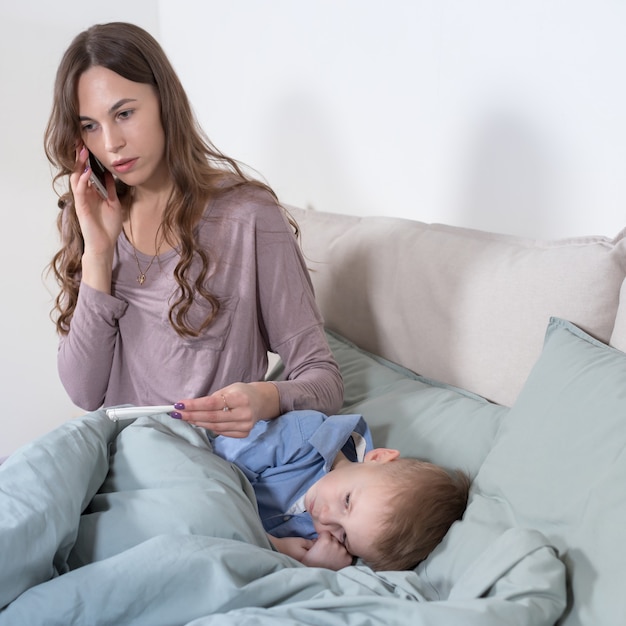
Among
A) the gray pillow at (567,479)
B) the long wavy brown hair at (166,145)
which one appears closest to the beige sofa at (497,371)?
the gray pillow at (567,479)

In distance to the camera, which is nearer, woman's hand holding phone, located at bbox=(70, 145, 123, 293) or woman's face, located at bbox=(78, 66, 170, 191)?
woman's face, located at bbox=(78, 66, 170, 191)

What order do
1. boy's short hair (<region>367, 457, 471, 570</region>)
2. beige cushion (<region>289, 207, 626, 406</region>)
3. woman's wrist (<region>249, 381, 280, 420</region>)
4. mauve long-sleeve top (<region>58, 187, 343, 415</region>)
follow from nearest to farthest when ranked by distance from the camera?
boy's short hair (<region>367, 457, 471, 570</region>) → beige cushion (<region>289, 207, 626, 406</region>) → woman's wrist (<region>249, 381, 280, 420</region>) → mauve long-sleeve top (<region>58, 187, 343, 415</region>)

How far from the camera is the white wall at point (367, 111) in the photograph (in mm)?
1505

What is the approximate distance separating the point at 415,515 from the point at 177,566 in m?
0.41

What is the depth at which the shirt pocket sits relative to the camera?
5.62ft

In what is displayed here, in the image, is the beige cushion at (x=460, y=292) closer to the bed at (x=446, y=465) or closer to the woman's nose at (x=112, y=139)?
the bed at (x=446, y=465)

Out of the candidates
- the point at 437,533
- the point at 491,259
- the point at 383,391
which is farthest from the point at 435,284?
Answer: the point at 437,533

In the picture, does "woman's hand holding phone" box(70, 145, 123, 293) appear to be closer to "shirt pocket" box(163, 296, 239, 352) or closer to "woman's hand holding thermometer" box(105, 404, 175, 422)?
"shirt pocket" box(163, 296, 239, 352)

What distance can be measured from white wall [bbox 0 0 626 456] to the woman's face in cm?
65

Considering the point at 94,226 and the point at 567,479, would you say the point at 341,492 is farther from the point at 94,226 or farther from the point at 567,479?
the point at 94,226

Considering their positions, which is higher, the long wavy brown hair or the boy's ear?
the long wavy brown hair

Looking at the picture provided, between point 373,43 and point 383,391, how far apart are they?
90 centimetres

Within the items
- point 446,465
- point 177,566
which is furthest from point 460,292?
point 177,566

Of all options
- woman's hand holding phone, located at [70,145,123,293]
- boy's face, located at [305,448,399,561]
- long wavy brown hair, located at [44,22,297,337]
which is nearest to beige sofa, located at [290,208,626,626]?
boy's face, located at [305,448,399,561]
